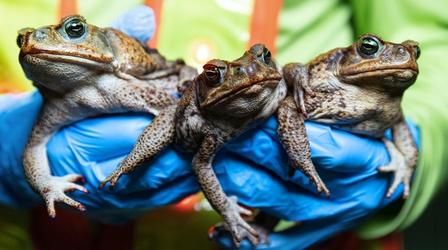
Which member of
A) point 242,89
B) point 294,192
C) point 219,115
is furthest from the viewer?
point 294,192

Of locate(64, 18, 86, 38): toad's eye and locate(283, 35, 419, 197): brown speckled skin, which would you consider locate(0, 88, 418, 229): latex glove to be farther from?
locate(64, 18, 86, 38): toad's eye

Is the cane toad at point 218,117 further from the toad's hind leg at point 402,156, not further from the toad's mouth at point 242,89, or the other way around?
the toad's hind leg at point 402,156

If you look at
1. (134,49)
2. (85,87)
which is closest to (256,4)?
(134,49)

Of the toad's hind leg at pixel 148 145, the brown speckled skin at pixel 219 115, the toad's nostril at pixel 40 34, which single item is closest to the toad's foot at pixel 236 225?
the brown speckled skin at pixel 219 115

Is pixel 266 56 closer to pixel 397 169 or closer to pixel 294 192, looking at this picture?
pixel 294 192

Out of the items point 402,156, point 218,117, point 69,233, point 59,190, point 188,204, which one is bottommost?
point 69,233

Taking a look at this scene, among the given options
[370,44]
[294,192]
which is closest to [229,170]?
[294,192]
